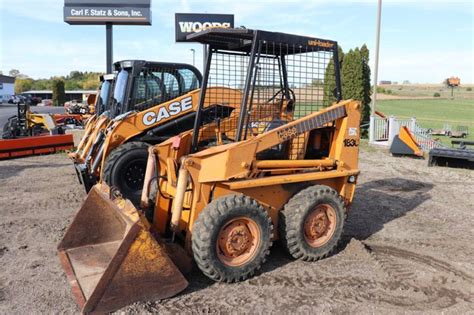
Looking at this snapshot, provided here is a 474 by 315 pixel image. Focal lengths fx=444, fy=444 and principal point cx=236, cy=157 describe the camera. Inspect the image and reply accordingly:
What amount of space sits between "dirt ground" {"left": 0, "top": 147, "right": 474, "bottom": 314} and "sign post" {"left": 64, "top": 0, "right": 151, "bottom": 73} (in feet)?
67.9

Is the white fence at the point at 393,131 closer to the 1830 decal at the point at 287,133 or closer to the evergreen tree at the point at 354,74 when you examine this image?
the evergreen tree at the point at 354,74

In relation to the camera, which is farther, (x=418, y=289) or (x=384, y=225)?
(x=384, y=225)

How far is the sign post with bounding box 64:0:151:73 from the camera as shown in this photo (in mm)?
26484

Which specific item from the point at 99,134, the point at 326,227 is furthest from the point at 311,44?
the point at 99,134

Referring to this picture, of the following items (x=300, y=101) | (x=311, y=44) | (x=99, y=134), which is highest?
(x=311, y=44)

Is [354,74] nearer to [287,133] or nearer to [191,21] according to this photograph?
[191,21]

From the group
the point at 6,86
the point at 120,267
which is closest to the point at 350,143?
the point at 120,267

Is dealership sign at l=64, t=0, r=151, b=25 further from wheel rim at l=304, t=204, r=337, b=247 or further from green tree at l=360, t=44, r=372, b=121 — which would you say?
wheel rim at l=304, t=204, r=337, b=247

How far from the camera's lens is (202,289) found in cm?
418

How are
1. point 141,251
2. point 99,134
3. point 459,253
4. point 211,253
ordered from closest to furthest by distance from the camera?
point 141,251 → point 211,253 → point 459,253 → point 99,134

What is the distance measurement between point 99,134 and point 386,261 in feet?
17.1

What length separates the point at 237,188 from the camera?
14.3 ft

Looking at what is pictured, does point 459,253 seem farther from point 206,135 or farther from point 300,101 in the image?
point 206,135

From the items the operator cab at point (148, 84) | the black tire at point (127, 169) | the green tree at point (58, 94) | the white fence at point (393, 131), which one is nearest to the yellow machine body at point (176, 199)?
the black tire at point (127, 169)
